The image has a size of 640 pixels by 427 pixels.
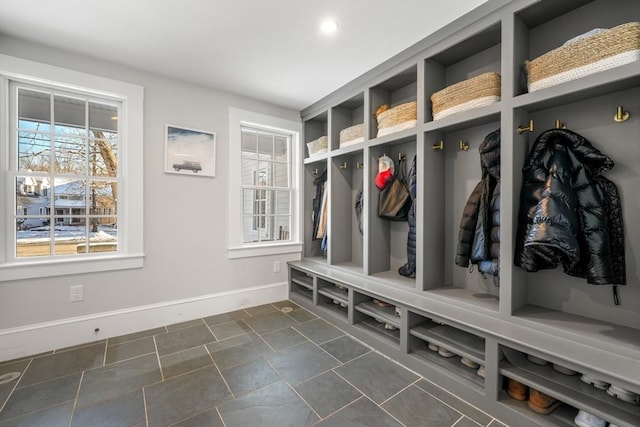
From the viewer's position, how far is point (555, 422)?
4.81 ft

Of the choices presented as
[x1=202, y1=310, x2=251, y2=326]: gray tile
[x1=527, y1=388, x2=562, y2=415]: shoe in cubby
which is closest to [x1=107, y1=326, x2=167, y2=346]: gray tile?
[x1=202, y1=310, x2=251, y2=326]: gray tile

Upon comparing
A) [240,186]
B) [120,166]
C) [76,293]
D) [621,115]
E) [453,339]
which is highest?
[621,115]

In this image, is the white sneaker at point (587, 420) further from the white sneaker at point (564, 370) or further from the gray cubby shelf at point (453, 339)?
the gray cubby shelf at point (453, 339)

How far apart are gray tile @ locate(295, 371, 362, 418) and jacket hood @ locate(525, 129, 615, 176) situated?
1.90 m

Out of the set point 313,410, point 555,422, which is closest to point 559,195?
point 555,422

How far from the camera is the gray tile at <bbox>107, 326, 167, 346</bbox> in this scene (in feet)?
8.32

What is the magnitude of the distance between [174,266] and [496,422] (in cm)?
297

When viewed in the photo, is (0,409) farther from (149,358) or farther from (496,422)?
(496,422)

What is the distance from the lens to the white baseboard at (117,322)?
228cm

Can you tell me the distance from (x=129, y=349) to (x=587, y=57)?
12.4 ft

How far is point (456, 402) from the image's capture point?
177 cm

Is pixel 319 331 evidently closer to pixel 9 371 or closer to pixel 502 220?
pixel 502 220

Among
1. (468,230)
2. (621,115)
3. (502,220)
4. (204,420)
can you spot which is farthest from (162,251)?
(621,115)

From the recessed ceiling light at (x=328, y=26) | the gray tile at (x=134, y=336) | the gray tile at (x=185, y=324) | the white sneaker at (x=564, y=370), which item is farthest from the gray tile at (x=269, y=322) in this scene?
the recessed ceiling light at (x=328, y=26)
